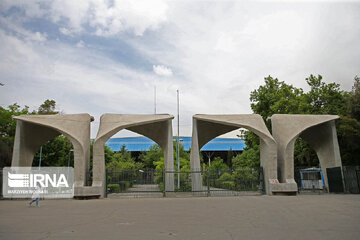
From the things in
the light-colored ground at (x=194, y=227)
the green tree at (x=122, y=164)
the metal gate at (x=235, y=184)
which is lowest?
the light-colored ground at (x=194, y=227)

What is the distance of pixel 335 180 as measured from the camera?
20.9 meters

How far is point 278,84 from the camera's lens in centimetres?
2967

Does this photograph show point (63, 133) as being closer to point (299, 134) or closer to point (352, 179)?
point (299, 134)

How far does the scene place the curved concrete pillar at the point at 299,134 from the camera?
19.9m

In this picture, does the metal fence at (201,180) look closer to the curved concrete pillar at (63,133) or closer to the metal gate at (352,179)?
the curved concrete pillar at (63,133)

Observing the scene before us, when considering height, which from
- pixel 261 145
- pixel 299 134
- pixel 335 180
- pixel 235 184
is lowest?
pixel 235 184

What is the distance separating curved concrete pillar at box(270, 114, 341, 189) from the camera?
784 inches

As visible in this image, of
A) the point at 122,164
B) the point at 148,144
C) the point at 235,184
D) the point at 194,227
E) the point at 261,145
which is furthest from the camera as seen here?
the point at 148,144

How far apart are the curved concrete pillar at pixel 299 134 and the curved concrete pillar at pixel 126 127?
7396 millimetres

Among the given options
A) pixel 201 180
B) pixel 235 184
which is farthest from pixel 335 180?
pixel 201 180

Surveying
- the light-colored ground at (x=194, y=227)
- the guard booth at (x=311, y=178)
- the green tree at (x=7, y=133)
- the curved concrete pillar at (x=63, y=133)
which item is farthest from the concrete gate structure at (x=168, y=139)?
the light-colored ground at (x=194, y=227)

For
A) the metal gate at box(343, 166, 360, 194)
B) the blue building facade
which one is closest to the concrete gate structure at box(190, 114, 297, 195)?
the metal gate at box(343, 166, 360, 194)

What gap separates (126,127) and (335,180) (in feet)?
48.5

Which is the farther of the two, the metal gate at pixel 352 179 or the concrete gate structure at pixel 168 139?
the metal gate at pixel 352 179
